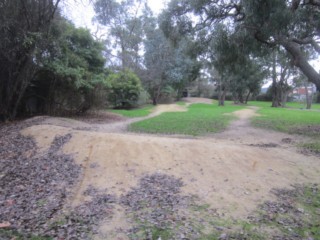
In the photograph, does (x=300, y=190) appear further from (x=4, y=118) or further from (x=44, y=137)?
(x=4, y=118)

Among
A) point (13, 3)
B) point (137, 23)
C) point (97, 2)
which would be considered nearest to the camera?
point (13, 3)

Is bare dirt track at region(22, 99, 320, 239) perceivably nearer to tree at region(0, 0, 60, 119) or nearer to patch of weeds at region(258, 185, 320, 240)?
patch of weeds at region(258, 185, 320, 240)

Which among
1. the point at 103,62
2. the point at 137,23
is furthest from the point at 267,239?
the point at 137,23

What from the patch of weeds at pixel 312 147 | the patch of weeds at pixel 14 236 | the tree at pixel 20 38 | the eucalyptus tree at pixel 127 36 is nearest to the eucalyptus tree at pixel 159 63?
the eucalyptus tree at pixel 127 36

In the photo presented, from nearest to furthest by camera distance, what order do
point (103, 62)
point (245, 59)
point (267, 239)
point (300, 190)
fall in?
point (267, 239) < point (300, 190) < point (245, 59) < point (103, 62)

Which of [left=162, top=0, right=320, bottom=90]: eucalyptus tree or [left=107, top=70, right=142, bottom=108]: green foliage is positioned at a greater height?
[left=162, top=0, right=320, bottom=90]: eucalyptus tree

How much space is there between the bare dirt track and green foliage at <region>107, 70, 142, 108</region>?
490 inches

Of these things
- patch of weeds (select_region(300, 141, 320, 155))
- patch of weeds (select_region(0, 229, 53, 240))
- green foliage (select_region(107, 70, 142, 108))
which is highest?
green foliage (select_region(107, 70, 142, 108))

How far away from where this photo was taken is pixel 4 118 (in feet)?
34.4

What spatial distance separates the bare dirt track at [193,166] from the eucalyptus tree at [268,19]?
12.0 feet

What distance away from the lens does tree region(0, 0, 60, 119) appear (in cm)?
849

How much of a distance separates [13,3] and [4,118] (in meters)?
4.48

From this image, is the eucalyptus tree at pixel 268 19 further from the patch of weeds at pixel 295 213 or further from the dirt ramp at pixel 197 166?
the patch of weeds at pixel 295 213

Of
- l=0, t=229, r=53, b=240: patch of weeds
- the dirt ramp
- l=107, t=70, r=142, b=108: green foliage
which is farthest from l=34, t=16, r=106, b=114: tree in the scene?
l=0, t=229, r=53, b=240: patch of weeds
